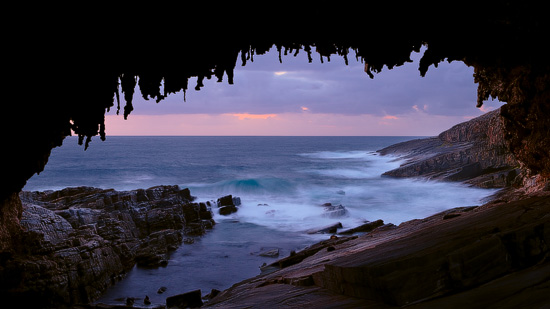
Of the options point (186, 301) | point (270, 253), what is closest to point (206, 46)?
point (186, 301)

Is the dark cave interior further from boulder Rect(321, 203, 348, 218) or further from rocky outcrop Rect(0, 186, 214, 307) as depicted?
boulder Rect(321, 203, 348, 218)

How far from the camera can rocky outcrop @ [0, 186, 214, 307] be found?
25.0 feet

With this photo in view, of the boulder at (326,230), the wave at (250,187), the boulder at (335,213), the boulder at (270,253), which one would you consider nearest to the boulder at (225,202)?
the boulder at (335,213)

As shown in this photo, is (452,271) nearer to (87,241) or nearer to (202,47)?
(202,47)

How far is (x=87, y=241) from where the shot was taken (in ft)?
32.1

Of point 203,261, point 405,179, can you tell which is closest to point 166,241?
point 203,261

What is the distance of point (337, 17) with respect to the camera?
17.4 ft

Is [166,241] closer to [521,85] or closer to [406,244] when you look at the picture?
[406,244]

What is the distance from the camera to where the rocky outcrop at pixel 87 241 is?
7.63 metres

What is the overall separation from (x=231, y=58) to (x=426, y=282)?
425 centimetres

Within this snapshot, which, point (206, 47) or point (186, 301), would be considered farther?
point (186, 301)

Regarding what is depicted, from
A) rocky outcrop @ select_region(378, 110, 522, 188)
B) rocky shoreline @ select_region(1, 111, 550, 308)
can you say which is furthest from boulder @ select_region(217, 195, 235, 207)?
rocky outcrop @ select_region(378, 110, 522, 188)

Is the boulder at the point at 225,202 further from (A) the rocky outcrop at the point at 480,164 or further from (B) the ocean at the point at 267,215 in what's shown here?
(A) the rocky outcrop at the point at 480,164

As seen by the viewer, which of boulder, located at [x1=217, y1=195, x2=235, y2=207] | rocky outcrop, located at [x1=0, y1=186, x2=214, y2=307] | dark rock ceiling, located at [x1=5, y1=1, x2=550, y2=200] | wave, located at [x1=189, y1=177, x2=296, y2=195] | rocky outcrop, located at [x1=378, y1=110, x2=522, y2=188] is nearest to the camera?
dark rock ceiling, located at [x1=5, y1=1, x2=550, y2=200]
